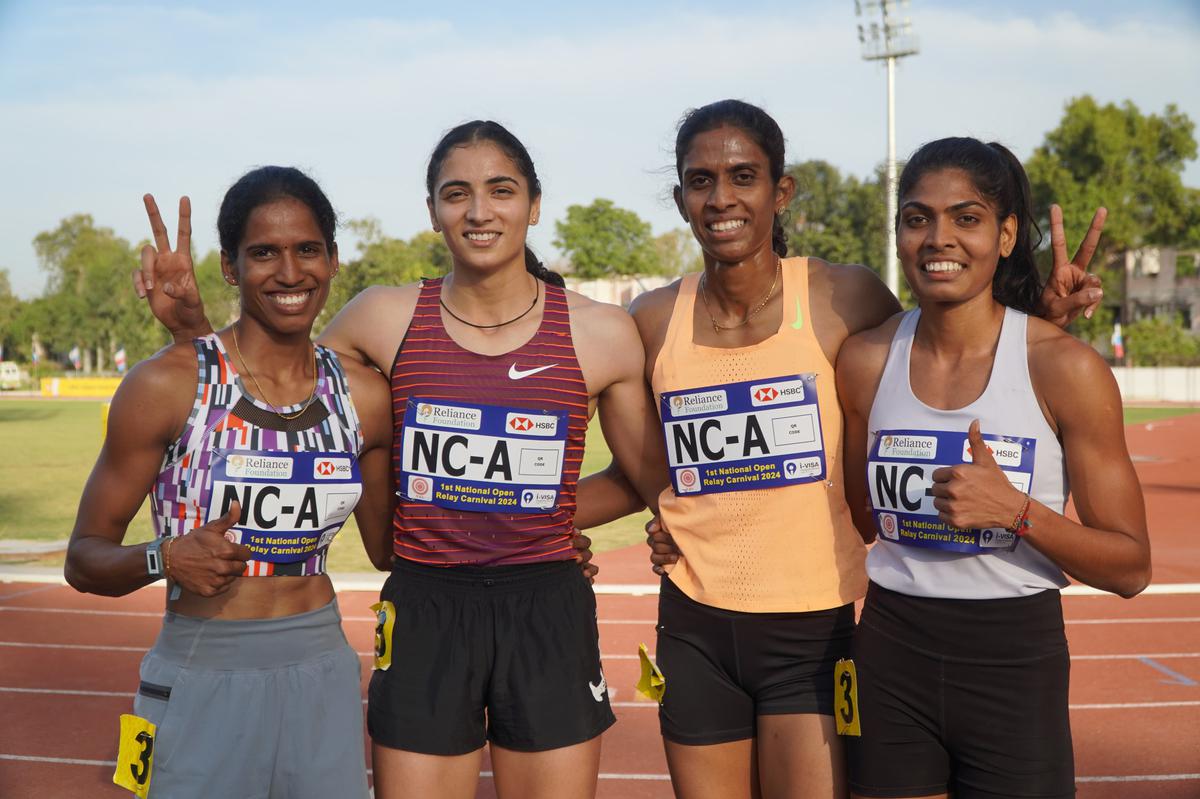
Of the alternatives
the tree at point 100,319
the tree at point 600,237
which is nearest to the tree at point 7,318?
the tree at point 100,319

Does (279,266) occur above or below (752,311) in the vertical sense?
above

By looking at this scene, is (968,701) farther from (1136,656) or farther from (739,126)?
(1136,656)

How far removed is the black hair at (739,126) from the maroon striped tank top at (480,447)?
2.13 feet

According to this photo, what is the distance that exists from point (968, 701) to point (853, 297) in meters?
1.03

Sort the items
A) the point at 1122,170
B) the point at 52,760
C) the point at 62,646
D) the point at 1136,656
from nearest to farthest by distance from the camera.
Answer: the point at 52,760 < the point at 1136,656 < the point at 62,646 < the point at 1122,170

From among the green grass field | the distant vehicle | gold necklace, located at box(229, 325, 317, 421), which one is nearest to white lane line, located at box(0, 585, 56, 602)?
the green grass field

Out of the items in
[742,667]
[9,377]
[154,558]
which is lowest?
[9,377]

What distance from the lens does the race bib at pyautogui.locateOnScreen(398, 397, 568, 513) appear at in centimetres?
261

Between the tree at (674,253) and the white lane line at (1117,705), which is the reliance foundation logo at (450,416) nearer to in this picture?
the white lane line at (1117,705)

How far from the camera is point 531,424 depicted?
2639 millimetres

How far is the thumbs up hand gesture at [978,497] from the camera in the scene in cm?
216

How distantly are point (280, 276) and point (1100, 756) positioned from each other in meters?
3.98

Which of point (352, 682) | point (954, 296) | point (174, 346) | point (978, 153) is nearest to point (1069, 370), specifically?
point (954, 296)

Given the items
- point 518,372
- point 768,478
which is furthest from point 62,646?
point 768,478
